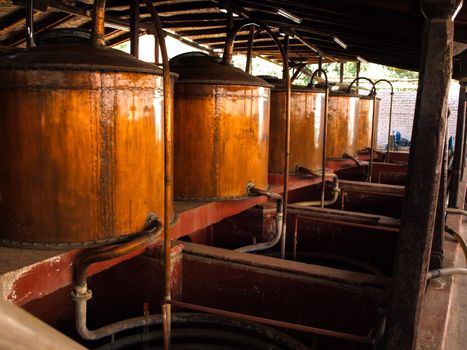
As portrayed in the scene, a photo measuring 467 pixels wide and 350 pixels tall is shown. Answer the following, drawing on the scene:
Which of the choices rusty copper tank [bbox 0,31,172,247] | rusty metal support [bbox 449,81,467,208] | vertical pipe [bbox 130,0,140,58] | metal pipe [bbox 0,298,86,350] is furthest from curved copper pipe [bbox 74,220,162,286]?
rusty metal support [bbox 449,81,467,208]

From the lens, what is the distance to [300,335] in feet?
13.5

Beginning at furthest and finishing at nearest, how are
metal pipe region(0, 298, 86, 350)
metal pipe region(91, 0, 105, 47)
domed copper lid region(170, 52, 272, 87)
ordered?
domed copper lid region(170, 52, 272, 87) < metal pipe region(91, 0, 105, 47) < metal pipe region(0, 298, 86, 350)

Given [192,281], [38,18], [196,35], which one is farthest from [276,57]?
[192,281]

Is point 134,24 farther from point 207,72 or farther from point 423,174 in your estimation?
point 423,174

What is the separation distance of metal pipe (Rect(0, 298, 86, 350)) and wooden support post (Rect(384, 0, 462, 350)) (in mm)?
2137

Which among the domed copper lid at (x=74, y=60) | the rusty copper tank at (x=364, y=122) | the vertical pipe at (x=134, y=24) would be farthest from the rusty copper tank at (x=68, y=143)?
the rusty copper tank at (x=364, y=122)

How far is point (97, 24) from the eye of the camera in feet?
11.2

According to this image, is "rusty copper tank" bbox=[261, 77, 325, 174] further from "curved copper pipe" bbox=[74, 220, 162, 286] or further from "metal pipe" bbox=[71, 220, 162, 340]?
"curved copper pipe" bbox=[74, 220, 162, 286]

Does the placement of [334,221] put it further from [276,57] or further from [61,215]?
[276,57]

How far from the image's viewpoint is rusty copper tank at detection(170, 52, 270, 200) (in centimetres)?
472

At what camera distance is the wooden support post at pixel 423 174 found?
2.29 metres

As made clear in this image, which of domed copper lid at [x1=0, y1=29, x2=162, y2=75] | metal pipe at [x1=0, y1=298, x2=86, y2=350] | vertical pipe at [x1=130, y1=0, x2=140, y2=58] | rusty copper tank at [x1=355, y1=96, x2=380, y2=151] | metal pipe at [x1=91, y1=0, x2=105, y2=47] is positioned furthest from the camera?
rusty copper tank at [x1=355, y1=96, x2=380, y2=151]

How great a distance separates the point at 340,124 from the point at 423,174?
21.4ft

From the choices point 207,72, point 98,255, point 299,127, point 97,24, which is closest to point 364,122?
point 299,127
